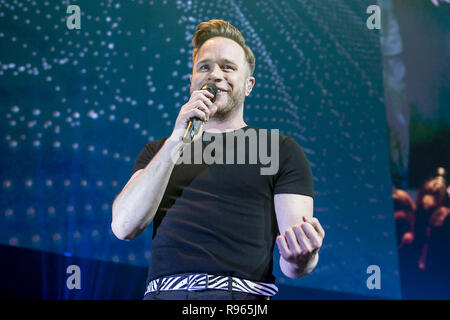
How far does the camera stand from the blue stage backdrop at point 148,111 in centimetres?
217

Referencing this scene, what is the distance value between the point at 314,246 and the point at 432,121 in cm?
212

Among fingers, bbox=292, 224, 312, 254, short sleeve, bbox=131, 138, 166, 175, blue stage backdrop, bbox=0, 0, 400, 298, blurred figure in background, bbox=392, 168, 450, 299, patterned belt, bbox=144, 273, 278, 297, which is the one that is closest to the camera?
fingers, bbox=292, 224, 312, 254

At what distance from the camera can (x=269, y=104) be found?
7.54 ft

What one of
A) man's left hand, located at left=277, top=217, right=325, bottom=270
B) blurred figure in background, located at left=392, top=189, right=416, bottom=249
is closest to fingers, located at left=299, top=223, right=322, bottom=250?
man's left hand, located at left=277, top=217, right=325, bottom=270

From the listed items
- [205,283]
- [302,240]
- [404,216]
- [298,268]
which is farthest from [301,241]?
[404,216]

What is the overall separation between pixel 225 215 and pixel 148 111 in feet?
4.23

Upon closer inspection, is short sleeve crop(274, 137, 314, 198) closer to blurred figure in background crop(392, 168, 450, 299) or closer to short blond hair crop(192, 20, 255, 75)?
short blond hair crop(192, 20, 255, 75)

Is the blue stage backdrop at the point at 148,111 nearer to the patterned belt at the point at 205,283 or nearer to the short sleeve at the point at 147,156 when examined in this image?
the short sleeve at the point at 147,156

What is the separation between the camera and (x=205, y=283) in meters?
1.01

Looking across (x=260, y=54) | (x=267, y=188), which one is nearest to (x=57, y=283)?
(x=267, y=188)

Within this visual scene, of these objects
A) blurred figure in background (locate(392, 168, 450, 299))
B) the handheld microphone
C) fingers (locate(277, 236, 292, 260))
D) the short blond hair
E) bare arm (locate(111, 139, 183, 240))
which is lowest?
blurred figure in background (locate(392, 168, 450, 299))

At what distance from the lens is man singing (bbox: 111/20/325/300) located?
3.40 feet

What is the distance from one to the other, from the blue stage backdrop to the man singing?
3.20 ft

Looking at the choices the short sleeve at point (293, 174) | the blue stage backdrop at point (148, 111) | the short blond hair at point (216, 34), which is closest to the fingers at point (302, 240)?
the short sleeve at point (293, 174)
